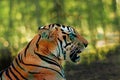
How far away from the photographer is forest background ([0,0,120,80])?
11.8 m

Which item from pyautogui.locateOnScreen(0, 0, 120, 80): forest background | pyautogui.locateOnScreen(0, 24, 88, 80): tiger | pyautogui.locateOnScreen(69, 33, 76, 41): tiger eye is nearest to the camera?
pyautogui.locateOnScreen(0, 24, 88, 80): tiger

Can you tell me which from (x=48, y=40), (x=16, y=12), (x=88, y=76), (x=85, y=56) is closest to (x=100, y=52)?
(x=85, y=56)

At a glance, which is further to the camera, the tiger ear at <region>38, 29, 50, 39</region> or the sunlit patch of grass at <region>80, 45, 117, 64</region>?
the sunlit patch of grass at <region>80, 45, 117, 64</region>

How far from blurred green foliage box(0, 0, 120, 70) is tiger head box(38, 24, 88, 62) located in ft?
28.0

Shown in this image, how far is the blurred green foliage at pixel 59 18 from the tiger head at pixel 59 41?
852 cm

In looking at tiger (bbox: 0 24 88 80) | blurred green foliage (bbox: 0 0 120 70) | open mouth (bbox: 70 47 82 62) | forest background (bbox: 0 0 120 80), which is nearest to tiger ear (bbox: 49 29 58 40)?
tiger (bbox: 0 24 88 80)

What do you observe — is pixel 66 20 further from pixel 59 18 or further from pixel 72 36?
pixel 72 36

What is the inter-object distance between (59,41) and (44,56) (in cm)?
14

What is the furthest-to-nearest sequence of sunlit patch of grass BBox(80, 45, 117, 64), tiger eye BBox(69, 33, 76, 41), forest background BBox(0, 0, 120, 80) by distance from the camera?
forest background BBox(0, 0, 120, 80), sunlit patch of grass BBox(80, 45, 117, 64), tiger eye BBox(69, 33, 76, 41)

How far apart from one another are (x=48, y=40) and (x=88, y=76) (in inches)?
238

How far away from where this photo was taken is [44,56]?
283 centimetres

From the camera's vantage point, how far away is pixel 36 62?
110 inches

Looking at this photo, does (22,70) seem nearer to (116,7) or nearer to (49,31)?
(49,31)

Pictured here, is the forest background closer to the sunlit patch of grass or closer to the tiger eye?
the sunlit patch of grass
